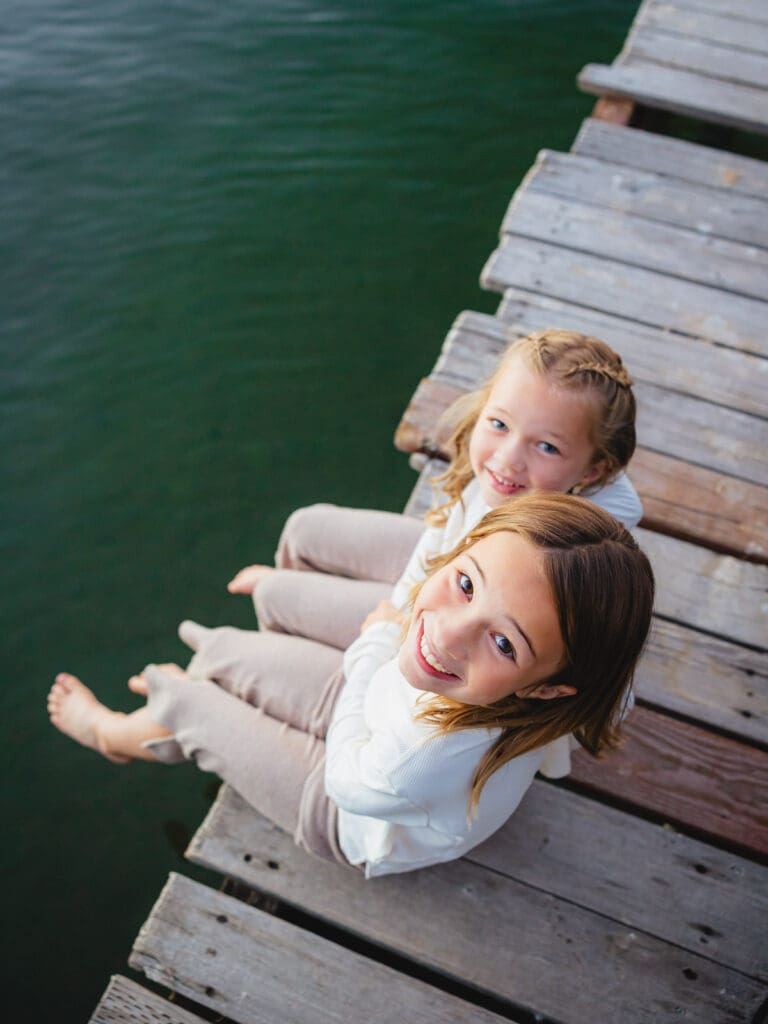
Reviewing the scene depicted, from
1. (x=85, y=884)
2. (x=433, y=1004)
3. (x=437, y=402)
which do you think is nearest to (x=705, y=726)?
(x=433, y=1004)

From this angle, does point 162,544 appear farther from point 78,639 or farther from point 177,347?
point 177,347

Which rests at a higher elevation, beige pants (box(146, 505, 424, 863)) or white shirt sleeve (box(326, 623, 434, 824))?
white shirt sleeve (box(326, 623, 434, 824))

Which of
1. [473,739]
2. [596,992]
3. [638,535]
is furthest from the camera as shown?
[638,535]

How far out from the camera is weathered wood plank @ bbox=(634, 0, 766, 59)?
4195 mm

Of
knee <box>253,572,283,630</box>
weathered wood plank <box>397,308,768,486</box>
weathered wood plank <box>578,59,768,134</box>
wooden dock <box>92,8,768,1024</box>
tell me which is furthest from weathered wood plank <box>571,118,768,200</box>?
knee <box>253,572,283,630</box>

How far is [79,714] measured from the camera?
263 cm

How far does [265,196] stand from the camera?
15.1 feet

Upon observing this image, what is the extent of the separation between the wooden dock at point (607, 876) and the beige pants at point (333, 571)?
Answer: 0.29 metres

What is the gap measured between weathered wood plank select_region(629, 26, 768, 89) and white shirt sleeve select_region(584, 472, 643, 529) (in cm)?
299

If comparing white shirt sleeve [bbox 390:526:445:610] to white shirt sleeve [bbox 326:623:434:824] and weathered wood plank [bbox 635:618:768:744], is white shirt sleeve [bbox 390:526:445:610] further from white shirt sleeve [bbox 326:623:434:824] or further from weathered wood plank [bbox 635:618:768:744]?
weathered wood plank [bbox 635:618:768:744]

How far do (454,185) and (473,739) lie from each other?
396cm

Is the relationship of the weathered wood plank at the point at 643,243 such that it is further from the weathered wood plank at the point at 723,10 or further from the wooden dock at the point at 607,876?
the weathered wood plank at the point at 723,10

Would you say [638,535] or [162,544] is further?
[162,544]


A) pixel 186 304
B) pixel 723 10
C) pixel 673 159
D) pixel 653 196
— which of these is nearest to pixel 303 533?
pixel 186 304
